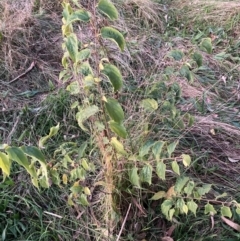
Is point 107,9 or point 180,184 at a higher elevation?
point 107,9

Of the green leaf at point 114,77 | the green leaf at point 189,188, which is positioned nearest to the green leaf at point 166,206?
the green leaf at point 189,188

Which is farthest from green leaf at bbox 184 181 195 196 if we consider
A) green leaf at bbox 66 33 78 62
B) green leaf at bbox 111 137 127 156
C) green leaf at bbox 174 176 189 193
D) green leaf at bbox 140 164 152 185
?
green leaf at bbox 66 33 78 62

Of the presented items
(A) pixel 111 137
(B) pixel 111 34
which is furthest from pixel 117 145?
(B) pixel 111 34

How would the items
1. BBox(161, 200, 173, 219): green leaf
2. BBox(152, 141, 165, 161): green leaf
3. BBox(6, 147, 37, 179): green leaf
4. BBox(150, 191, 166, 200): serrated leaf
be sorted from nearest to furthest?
BBox(6, 147, 37, 179): green leaf < BBox(152, 141, 165, 161): green leaf < BBox(161, 200, 173, 219): green leaf < BBox(150, 191, 166, 200): serrated leaf

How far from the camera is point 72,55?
1.56 meters

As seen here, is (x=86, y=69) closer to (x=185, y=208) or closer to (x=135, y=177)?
(x=135, y=177)

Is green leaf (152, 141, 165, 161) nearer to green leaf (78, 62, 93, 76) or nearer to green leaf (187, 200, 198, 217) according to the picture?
green leaf (187, 200, 198, 217)

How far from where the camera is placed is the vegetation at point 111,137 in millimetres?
1796

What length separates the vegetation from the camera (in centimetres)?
180

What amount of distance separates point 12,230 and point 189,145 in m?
0.91

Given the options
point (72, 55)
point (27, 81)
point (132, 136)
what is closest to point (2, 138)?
point (27, 81)

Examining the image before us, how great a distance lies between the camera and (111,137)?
6.31 feet

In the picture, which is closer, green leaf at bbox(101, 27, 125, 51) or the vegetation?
green leaf at bbox(101, 27, 125, 51)

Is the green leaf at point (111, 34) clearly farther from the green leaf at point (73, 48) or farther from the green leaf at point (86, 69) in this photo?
the green leaf at point (86, 69)
